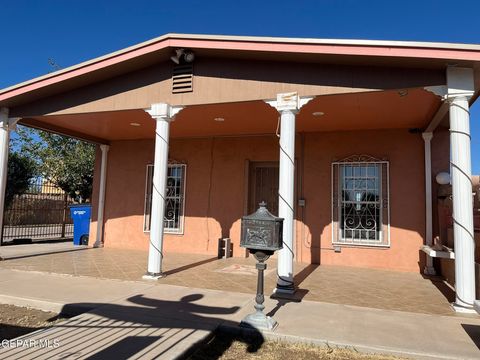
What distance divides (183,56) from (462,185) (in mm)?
5005

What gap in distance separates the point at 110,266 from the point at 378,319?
5.42 m

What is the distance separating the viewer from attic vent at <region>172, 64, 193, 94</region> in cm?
676

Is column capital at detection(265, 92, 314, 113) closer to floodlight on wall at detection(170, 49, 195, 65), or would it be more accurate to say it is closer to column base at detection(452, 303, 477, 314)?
floodlight on wall at detection(170, 49, 195, 65)

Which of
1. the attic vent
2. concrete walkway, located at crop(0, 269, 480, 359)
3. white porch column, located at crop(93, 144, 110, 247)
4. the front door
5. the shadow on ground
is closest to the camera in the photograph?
the shadow on ground

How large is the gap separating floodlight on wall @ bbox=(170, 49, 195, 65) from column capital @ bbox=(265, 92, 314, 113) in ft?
5.97

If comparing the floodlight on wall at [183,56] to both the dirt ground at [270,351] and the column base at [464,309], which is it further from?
the column base at [464,309]

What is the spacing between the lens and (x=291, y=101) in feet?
19.5

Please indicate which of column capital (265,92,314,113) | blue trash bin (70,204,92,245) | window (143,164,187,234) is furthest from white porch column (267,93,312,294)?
blue trash bin (70,204,92,245)

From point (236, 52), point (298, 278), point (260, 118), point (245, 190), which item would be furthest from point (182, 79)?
point (298, 278)

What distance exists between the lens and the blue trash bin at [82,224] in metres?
11.5

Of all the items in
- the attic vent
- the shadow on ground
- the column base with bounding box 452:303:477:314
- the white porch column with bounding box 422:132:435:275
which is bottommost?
the shadow on ground

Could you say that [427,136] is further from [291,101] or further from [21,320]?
[21,320]

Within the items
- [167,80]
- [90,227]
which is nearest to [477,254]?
[167,80]

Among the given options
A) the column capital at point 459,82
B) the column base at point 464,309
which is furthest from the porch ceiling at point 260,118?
the column base at point 464,309
